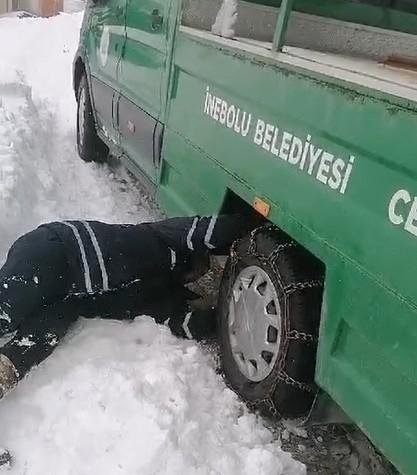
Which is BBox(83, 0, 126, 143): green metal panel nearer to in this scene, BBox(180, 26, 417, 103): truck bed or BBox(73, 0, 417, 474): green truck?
BBox(73, 0, 417, 474): green truck

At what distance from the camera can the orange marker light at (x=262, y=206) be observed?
104 inches

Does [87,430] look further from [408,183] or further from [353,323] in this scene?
[408,183]

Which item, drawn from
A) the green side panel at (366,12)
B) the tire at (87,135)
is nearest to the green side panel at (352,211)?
the green side panel at (366,12)

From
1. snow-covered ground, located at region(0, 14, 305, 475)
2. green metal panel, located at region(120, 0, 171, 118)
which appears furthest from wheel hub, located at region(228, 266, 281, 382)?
green metal panel, located at region(120, 0, 171, 118)

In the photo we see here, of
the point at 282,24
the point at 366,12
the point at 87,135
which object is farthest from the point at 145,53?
the point at 87,135

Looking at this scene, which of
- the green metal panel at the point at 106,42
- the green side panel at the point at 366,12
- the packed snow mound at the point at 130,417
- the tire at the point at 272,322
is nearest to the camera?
the packed snow mound at the point at 130,417

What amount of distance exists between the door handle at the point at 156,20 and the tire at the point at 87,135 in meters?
2.05

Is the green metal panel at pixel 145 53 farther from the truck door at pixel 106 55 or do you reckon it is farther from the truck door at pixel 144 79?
the truck door at pixel 106 55

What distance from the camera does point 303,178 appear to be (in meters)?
2.39

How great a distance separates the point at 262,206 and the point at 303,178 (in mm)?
332

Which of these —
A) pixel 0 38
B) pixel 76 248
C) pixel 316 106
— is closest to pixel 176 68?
pixel 76 248

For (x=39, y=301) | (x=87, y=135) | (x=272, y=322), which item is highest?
(x=272, y=322)

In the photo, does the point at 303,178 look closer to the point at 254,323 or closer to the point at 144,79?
the point at 254,323

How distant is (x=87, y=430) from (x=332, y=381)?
0.94 meters
